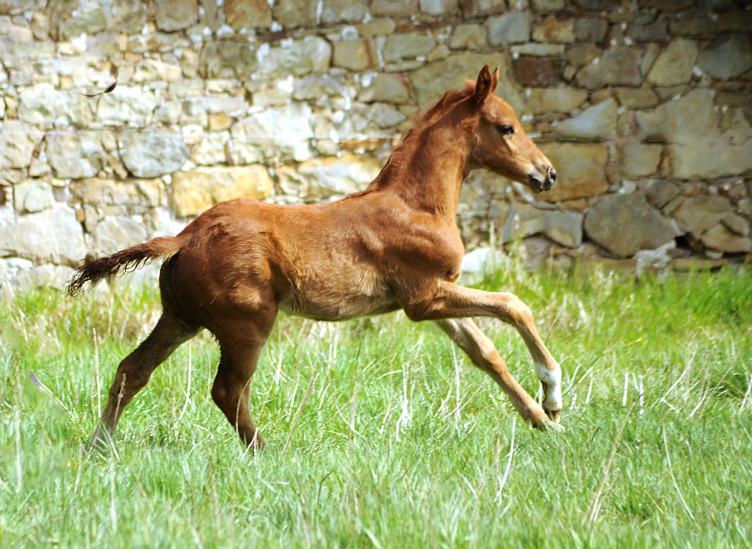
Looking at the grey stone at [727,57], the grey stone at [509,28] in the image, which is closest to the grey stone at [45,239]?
the grey stone at [509,28]

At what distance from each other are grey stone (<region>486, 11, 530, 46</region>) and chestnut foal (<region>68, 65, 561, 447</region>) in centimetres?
343

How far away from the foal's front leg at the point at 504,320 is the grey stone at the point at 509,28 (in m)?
3.94

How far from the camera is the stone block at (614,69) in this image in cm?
690

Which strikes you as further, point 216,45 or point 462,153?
point 216,45

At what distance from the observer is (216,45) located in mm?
6801

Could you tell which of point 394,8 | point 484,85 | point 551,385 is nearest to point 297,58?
point 394,8

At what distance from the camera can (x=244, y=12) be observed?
6.82m

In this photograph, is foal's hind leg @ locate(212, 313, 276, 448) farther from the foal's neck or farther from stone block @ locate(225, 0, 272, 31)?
stone block @ locate(225, 0, 272, 31)

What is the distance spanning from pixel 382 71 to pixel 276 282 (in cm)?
395

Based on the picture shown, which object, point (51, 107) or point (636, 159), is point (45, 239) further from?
point (636, 159)

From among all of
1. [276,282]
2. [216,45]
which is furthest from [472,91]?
[216,45]

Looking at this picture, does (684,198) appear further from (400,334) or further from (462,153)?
(462,153)

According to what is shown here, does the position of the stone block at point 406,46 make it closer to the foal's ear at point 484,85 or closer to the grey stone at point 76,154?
the grey stone at point 76,154

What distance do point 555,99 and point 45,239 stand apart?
15.0ft
